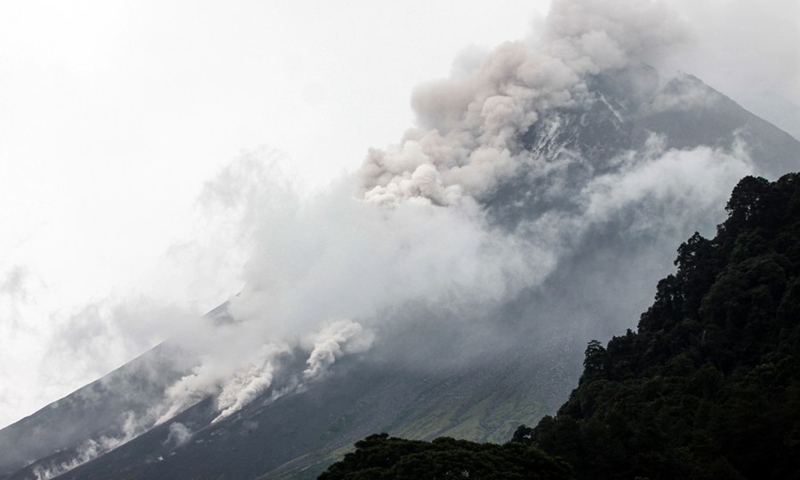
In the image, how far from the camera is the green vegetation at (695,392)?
42.4 m

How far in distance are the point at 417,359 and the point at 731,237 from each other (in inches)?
4126

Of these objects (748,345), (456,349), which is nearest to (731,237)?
(748,345)

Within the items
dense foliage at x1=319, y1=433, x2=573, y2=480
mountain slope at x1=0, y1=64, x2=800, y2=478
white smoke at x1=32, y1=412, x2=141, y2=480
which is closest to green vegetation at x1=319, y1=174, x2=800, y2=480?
dense foliage at x1=319, y1=433, x2=573, y2=480

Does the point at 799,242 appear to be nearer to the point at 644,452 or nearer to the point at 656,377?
the point at 656,377

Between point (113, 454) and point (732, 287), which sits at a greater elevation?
point (113, 454)

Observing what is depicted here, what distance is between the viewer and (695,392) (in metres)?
57.2

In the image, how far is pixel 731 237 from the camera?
7444cm

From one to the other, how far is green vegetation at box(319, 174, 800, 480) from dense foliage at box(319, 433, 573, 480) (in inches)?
2.7

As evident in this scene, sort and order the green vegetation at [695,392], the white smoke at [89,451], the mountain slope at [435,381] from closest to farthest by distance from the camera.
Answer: the green vegetation at [695,392]
the mountain slope at [435,381]
the white smoke at [89,451]

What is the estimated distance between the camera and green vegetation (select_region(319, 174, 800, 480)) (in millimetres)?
42406

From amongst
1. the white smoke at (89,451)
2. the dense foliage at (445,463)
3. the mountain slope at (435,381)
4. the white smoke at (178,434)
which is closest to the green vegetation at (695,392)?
the dense foliage at (445,463)

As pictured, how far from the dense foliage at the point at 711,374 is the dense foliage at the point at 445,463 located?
5626 mm

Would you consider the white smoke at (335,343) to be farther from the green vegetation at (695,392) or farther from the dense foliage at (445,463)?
the dense foliage at (445,463)

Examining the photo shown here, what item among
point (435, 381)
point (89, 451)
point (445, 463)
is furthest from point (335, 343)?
point (445, 463)
